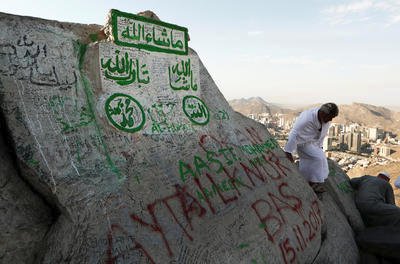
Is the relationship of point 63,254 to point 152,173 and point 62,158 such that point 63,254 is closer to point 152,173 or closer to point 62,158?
point 62,158

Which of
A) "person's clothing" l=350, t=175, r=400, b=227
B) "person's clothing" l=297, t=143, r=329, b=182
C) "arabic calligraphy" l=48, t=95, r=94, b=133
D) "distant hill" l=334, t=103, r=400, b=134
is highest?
"arabic calligraphy" l=48, t=95, r=94, b=133

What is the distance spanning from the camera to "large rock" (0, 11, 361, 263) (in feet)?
7.82

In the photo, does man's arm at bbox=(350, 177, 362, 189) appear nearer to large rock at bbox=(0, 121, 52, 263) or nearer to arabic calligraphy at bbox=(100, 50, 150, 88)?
arabic calligraphy at bbox=(100, 50, 150, 88)

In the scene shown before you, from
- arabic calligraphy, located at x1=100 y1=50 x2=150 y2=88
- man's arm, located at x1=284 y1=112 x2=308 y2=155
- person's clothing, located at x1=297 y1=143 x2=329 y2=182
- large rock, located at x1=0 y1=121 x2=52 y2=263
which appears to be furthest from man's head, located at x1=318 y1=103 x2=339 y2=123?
large rock, located at x1=0 y1=121 x2=52 y2=263

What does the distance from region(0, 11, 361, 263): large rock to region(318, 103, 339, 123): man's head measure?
0.92 meters

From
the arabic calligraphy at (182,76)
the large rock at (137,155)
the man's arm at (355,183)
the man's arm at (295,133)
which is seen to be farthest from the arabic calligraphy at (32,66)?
the man's arm at (355,183)

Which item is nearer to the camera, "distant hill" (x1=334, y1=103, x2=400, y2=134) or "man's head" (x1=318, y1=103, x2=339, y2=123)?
"man's head" (x1=318, y1=103, x2=339, y2=123)

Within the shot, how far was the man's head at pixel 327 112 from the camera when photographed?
14.3 ft

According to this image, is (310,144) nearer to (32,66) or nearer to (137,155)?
(137,155)

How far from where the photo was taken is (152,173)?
2.86m

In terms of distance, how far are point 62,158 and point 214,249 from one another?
1.27 meters

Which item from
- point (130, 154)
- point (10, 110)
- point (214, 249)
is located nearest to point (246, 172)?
point (214, 249)

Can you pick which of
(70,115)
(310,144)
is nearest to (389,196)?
(310,144)

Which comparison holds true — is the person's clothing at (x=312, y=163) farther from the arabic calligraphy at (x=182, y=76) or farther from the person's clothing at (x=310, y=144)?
the arabic calligraphy at (x=182, y=76)
